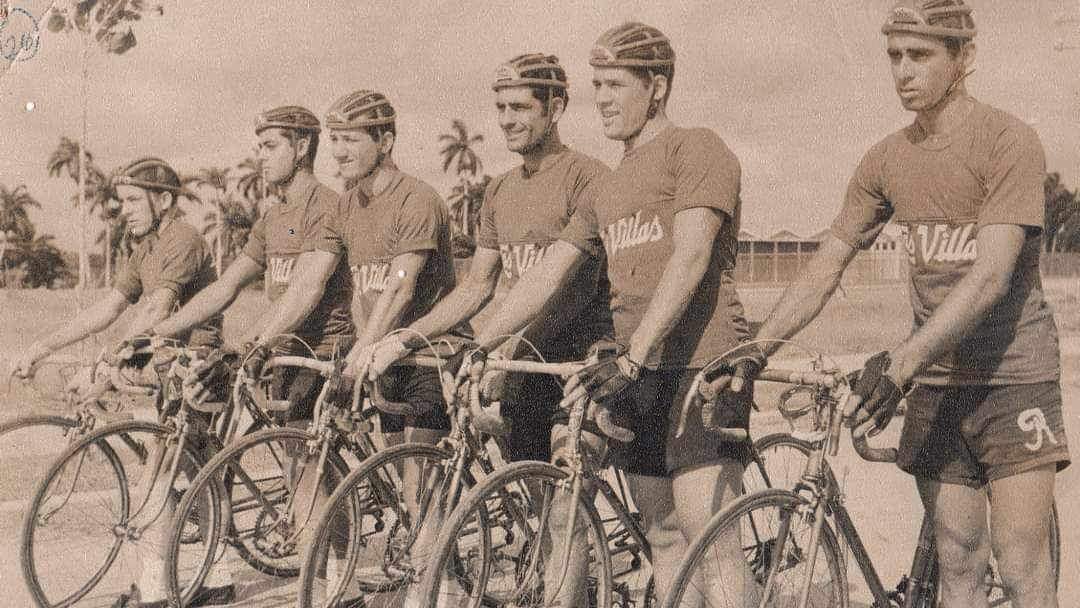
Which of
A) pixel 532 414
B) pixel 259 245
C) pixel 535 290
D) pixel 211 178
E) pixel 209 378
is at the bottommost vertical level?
pixel 532 414

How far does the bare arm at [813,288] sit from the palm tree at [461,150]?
2.32 metres

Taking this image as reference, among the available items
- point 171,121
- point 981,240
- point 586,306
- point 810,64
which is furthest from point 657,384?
point 171,121

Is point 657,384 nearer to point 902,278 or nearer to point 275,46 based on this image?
point 902,278

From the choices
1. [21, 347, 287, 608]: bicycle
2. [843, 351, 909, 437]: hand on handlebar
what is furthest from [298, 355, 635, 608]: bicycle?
[843, 351, 909, 437]: hand on handlebar

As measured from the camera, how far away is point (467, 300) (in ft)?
15.3

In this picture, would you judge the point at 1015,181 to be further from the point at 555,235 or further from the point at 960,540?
the point at 555,235

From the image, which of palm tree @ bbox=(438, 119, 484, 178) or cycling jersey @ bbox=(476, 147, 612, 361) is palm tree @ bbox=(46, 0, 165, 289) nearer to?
palm tree @ bbox=(438, 119, 484, 178)

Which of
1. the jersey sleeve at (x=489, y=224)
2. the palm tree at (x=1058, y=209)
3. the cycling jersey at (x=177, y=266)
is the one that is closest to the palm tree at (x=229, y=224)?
the cycling jersey at (x=177, y=266)

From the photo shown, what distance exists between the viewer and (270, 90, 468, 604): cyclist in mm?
4699

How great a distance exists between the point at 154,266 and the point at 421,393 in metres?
1.71

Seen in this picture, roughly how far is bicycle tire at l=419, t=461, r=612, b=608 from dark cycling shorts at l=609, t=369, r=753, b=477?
0.93 ft

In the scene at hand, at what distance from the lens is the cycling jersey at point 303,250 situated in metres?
5.29

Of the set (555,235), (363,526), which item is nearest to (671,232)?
(555,235)

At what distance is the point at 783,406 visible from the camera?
11.8ft
